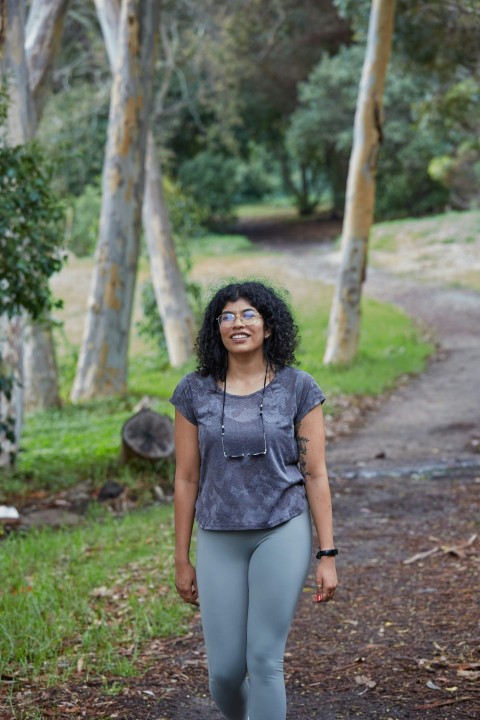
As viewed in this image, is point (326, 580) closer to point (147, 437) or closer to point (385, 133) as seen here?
point (147, 437)

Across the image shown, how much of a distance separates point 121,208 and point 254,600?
12.2m

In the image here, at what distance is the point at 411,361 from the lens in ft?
62.5

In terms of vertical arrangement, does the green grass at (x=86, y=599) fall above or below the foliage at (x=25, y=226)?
below

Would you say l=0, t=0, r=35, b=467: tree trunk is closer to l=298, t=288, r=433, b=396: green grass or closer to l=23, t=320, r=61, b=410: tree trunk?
l=23, t=320, r=61, b=410: tree trunk

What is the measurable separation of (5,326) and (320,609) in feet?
18.0

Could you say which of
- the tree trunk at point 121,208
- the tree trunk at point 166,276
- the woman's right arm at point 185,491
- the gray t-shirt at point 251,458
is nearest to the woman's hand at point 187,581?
the woman's right arm at point 185,491

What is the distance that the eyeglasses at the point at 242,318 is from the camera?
4.30 m

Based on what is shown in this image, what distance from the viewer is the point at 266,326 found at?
173 inches

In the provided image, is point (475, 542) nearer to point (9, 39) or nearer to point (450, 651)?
point (450, 651)

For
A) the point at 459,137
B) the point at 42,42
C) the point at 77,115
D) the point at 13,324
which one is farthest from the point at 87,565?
the point at 459,137

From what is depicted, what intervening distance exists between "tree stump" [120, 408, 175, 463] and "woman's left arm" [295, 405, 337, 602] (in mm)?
6655

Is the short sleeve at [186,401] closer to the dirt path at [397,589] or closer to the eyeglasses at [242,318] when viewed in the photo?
the eyeglasses at [242,318]

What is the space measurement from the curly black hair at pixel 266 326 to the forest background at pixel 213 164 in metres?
2.17

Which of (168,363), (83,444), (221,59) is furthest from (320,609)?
(221,59)
